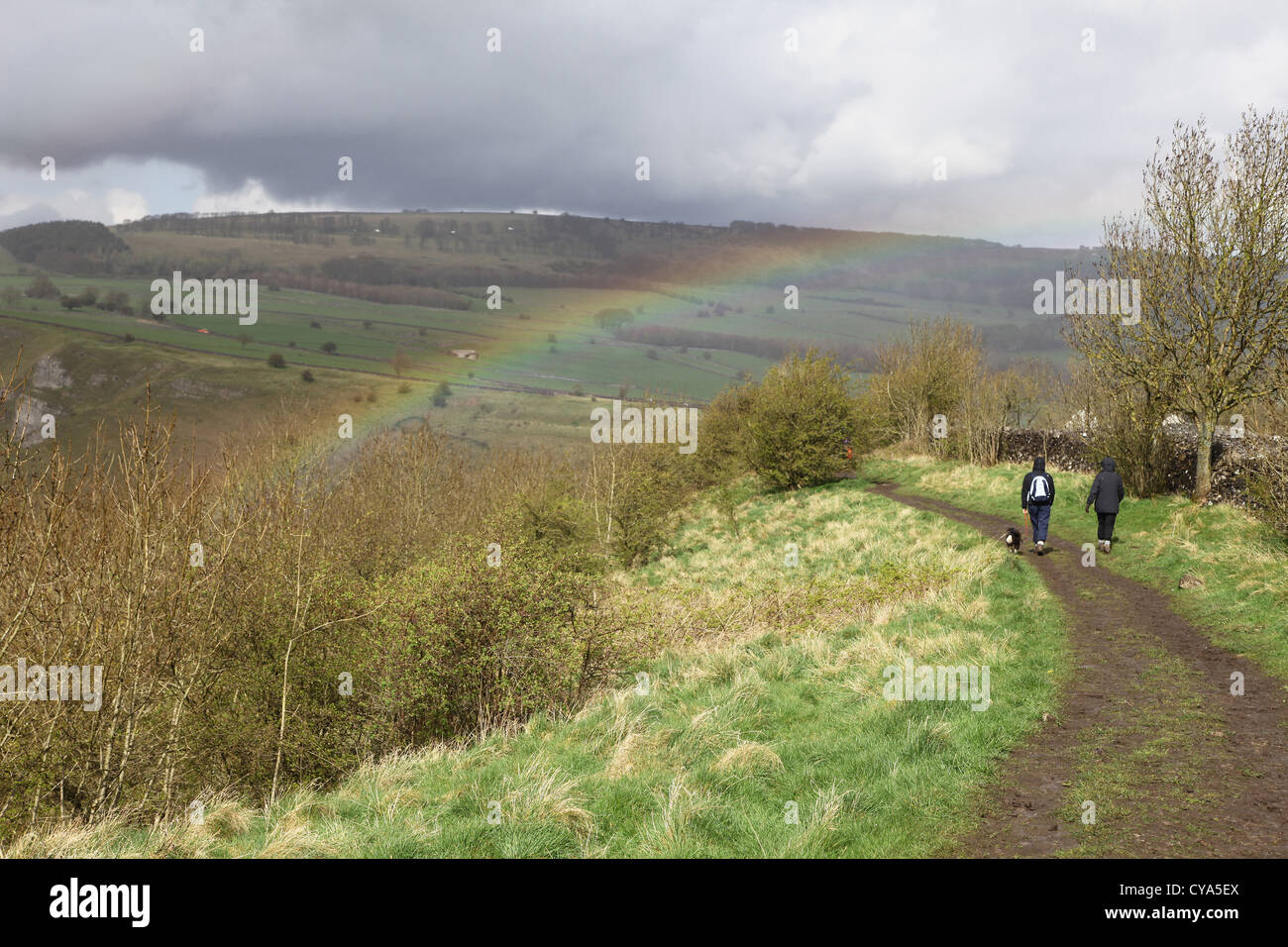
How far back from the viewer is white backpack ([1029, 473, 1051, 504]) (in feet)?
54.2

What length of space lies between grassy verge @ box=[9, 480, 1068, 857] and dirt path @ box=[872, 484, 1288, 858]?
13.9 inches

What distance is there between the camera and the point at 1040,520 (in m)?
16.8

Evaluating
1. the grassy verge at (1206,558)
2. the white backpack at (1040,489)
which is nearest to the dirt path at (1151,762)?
the grassy verge at (1206,558)

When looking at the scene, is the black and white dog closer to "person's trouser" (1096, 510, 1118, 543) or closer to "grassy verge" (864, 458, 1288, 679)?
"grassy verge" (864, 458, 1288, 679)

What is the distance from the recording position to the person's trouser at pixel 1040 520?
16.7 metres

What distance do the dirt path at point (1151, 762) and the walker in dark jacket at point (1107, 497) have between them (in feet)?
19.4

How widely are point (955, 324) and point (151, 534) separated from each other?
45.0 metres

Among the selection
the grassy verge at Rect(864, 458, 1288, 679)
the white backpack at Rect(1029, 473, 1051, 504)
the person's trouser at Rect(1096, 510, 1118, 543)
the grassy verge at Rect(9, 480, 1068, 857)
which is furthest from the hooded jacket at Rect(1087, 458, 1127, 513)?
the grassy verge at Rect(9, 480, 1068, 857)

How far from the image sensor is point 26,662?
849 centimetres

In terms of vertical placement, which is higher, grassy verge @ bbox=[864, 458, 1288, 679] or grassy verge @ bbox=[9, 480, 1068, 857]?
grassy verge @ bbox=[864, 458, 1288, 679]

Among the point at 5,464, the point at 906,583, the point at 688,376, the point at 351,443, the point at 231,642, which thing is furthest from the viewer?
the point at 688,376
